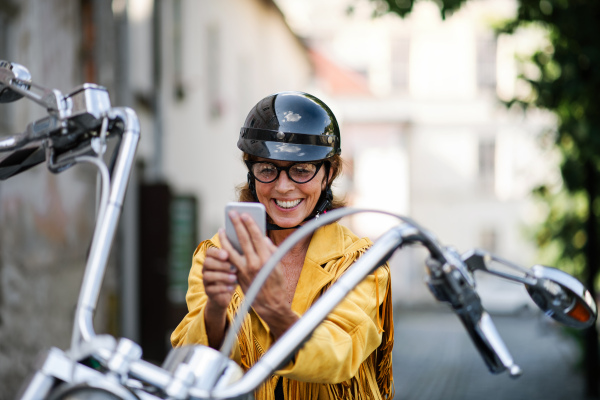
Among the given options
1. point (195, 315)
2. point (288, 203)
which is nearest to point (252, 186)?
point (288, 203)

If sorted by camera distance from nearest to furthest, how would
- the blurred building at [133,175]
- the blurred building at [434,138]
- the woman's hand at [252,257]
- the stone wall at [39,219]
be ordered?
1. the woman's hand at [252,257]
2. the stone wall at [39,219]
3. the blurred building at [133,175]
4. the blurred building at [434,138]

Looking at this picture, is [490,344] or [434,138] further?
[434,138]

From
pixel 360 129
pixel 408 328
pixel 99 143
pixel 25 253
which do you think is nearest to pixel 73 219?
pixel 25 253

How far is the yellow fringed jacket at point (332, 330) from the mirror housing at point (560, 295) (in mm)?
506

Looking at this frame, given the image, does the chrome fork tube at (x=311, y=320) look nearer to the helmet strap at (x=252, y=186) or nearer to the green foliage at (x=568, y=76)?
the helmet strap at (x=252, y=186)

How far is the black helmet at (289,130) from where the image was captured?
2.41 m

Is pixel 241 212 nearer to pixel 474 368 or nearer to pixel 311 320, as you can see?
pixel 311 320

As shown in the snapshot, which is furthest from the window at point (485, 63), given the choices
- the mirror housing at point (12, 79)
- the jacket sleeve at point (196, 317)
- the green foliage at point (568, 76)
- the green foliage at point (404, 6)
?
the mirror housing at point (12, 79)

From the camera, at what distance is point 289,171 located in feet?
8.02

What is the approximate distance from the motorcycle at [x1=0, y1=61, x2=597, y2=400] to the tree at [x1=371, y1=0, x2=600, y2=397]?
17.1 feet

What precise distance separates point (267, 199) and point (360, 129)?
36.3 metres

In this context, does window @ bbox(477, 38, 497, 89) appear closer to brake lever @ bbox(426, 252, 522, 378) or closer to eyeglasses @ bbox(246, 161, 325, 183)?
eyeglasses @ bbox(246, 161, 325, 183)

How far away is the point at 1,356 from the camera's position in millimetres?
5836

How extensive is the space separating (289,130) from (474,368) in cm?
1341
